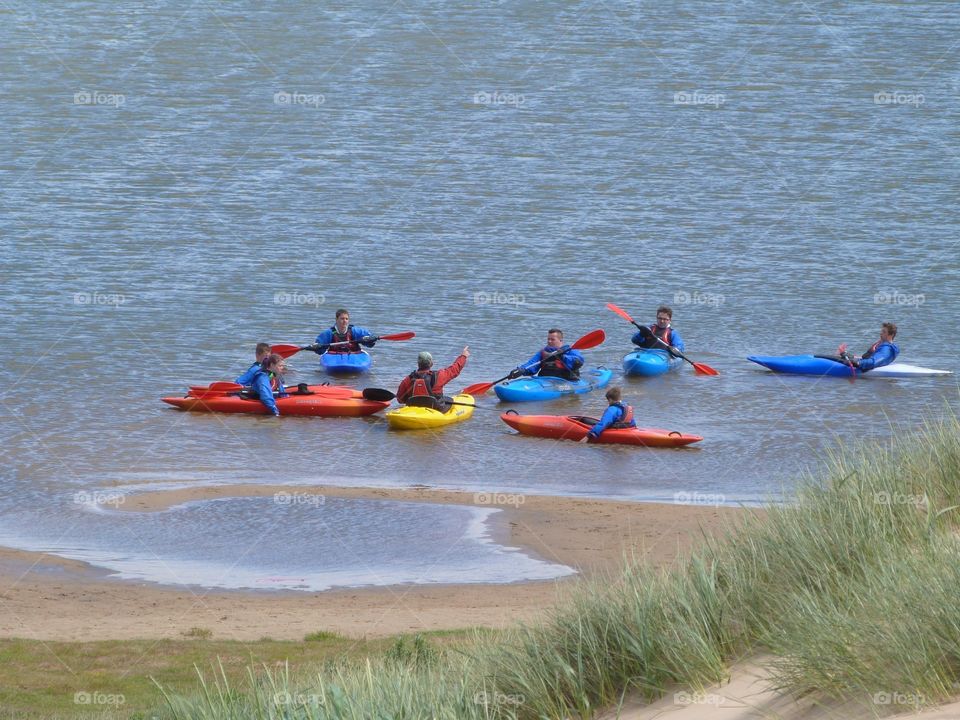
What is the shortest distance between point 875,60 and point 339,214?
21.9 metres

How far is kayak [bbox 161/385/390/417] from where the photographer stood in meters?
20.9

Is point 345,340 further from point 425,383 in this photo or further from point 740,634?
point 740,634

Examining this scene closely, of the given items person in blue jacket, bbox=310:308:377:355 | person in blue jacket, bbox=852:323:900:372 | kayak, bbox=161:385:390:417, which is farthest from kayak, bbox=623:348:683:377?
kayak, bbox=161:385:390:417

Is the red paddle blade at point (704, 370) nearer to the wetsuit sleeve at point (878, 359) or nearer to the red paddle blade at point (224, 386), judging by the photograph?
the wetsuit sleeve at point (878, 359)

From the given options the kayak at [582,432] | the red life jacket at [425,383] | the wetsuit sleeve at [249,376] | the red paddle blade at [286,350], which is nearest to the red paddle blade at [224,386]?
the wetsuit sleeve at [249,376]

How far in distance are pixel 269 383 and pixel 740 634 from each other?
1459 cm

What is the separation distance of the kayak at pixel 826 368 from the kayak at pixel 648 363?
1.66 metres

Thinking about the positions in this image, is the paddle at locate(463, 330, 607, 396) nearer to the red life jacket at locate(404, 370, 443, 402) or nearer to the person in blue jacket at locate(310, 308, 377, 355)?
the red life jacket at locate(404, 370, 443, 402)

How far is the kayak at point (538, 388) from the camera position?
22016mm

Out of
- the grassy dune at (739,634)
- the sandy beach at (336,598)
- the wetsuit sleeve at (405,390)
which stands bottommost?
the sandy beach at (336,598)

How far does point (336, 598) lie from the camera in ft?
44.8

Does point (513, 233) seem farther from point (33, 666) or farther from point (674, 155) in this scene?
point (33, 666)

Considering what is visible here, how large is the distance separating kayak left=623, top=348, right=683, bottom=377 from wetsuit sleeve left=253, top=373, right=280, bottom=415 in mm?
6645

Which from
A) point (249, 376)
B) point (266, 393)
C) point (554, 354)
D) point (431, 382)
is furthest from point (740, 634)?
point (554, 354)
